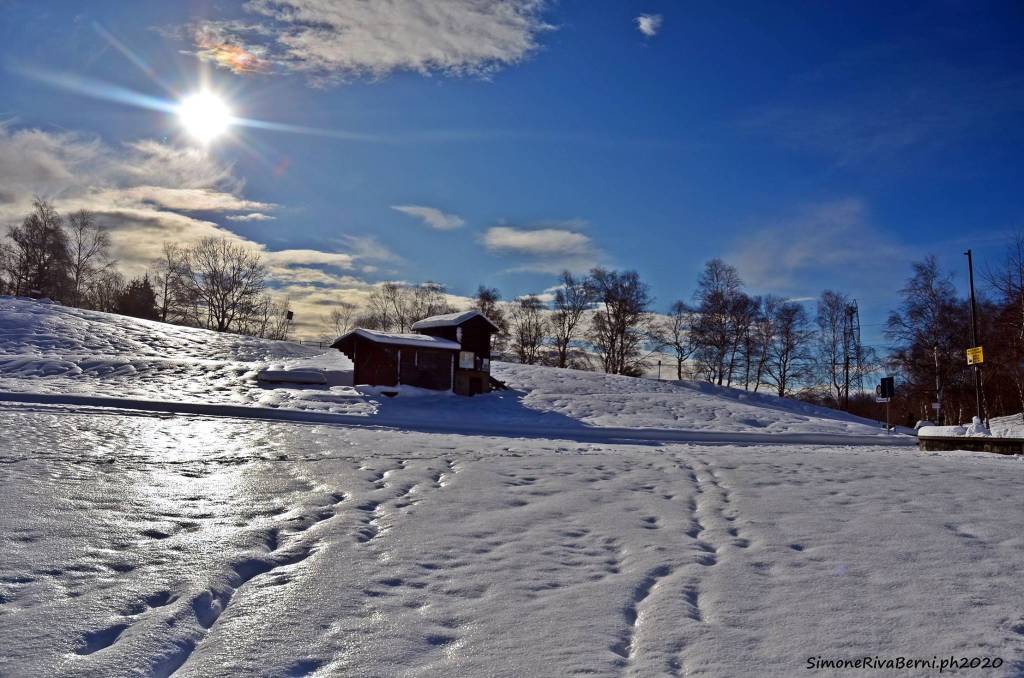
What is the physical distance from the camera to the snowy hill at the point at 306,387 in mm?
26203

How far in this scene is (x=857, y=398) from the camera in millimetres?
60344

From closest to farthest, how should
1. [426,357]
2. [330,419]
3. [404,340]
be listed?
[330,419], [404,340], [426,357]

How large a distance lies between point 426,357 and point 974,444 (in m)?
22.7

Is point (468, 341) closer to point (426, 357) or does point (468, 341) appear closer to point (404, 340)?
point (426, 357)

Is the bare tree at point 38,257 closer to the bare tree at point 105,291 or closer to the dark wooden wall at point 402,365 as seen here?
the bare tree at point 105,291

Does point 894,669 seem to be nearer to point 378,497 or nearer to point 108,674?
point 108,674

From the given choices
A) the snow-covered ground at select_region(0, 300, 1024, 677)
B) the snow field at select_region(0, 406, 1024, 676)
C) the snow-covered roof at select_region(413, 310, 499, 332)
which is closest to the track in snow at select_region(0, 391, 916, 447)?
the snow-covered ground at select_region(0, 300, 1024, 677)

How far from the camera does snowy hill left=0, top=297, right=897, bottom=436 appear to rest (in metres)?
26.2

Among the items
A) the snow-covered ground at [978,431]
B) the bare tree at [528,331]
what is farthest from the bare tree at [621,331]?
the snow-covered ground at [978,431]

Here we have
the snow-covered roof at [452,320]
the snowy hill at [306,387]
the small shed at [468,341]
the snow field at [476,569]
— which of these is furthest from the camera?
the snow-covered roof at [452,320]

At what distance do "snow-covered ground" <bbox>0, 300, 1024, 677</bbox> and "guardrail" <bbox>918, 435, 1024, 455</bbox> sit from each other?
4.64 metres

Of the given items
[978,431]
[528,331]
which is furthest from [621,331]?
[978,431]

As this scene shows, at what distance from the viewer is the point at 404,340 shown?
3216 cm

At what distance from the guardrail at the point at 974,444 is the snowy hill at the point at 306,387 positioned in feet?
27.4
